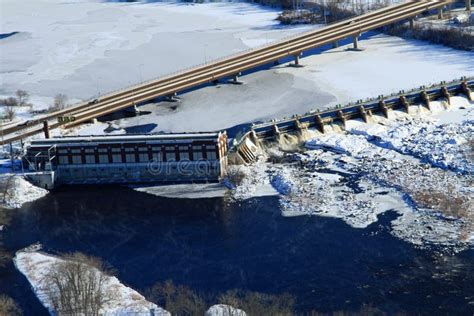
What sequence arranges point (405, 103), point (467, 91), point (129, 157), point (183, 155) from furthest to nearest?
1. point (467, 91)
2. point (405, 103)
3. point (129, 157)
4. point (183, 155)

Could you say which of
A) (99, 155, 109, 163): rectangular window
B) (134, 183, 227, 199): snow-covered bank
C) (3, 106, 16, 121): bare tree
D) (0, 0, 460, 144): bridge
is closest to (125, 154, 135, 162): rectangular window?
(99, 155, 109, 163): rectangular window

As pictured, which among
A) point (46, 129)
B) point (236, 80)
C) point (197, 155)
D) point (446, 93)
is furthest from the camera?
point (236, 80)

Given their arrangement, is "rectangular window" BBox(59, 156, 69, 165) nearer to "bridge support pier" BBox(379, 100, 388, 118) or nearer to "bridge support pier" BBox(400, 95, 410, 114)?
"bridge support pier" BBox(379, 100, 388, 118)

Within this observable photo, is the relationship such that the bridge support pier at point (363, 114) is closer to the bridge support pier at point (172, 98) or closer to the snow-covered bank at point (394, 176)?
the snow-covered bank at point (394, 176)

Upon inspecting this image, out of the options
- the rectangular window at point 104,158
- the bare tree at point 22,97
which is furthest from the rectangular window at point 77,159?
the bare tree at point 22,97

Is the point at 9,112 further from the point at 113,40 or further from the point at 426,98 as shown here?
the point at 426,98

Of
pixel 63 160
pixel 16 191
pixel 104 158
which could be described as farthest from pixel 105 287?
pixel 63 160

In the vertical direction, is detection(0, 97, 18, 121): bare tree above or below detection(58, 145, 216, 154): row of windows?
above
